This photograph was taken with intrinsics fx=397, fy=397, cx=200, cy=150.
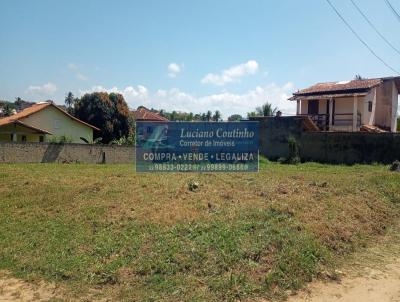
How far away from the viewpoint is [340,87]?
26.0 metres

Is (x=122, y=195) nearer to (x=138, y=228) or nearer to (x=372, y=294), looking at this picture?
(x=138, y=228)

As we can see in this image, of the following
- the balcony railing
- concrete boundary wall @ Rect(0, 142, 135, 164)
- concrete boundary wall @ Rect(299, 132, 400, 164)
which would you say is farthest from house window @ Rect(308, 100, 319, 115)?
concrete boundary wall @ Rect(0, 142, 135, 164)

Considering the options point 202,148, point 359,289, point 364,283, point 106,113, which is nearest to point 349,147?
point 202,148

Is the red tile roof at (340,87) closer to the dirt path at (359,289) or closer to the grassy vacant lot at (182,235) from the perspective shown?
the grassy vacant lot at (182,235)

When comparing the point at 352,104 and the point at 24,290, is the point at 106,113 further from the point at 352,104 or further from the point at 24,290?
the point at 24,290

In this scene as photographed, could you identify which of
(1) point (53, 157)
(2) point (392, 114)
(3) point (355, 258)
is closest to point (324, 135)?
(2) point (392, 114)

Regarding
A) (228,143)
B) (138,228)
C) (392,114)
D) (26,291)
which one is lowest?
(26,291)

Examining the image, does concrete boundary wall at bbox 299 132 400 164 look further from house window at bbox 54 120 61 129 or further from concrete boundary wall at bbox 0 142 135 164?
house window at bbox 54 120 61 129

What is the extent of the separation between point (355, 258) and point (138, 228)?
3190mm

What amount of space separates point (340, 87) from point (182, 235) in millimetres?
23070

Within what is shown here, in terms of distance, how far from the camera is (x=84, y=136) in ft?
105

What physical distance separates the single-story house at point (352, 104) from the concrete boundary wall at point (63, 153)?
12192 millimetres

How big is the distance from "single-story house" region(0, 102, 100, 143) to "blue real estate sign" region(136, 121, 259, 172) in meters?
11.2

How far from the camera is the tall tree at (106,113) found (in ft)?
109
